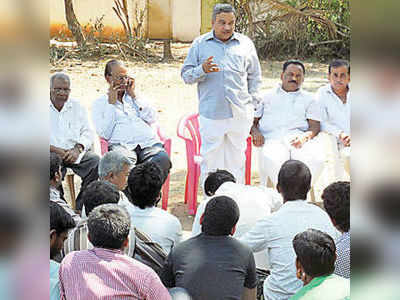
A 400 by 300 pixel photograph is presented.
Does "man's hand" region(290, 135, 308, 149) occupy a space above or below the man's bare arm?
above

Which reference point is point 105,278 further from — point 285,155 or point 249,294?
point 285,155

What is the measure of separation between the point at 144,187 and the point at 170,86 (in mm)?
7431

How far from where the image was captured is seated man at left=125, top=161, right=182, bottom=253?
2863 millimetres

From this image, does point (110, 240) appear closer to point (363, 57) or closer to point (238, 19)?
point (363, 57)

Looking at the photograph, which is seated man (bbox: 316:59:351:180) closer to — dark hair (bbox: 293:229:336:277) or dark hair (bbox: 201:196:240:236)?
dark hair (bbox: 201:196:240:236)

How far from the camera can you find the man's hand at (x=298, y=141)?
4.73 m

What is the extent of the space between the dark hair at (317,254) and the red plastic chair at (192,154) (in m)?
2.68

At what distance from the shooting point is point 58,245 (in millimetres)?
2447

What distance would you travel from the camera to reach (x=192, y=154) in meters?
5.00

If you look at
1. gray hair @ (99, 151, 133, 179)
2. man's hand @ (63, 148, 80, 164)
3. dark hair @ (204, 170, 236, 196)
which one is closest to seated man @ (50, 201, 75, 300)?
gray hair @ (99, 151, 133, 179)

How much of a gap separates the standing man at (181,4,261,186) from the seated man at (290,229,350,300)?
253cm

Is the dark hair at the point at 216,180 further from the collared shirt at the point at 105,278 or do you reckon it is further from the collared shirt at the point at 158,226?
the collared shirt at the point at 105,278

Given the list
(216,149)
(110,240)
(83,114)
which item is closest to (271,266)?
(110,240)

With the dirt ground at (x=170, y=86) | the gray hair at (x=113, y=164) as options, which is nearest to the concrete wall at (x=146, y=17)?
the dirt ground at (x=170, y=86)
